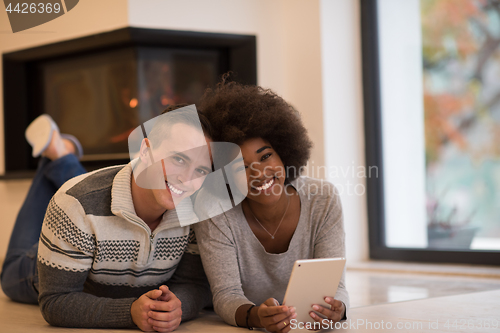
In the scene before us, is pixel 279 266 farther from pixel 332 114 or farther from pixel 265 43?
pixel 265 43

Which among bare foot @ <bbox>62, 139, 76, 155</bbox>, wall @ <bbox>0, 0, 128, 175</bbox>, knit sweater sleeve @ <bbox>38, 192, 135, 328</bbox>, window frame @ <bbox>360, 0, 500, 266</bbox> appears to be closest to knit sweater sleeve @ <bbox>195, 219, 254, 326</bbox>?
knit sweater sleeve @ <bbox>38, 192, 135, 328</bbox>

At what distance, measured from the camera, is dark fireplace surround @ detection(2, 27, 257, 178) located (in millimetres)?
3033

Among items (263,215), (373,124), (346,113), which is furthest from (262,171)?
(373,124)

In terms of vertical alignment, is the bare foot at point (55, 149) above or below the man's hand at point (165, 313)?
above

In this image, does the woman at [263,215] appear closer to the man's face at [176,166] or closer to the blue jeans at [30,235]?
the man's face at [176,166]

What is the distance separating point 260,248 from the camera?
1573 mm

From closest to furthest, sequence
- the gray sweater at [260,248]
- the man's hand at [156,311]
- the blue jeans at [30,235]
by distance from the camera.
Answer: the man's hand at [156,311], the gray sweater at [260,248], the blue jeans at [30,235]

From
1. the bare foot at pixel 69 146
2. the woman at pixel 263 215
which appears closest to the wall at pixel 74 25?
the bare foot at pixel 69 146

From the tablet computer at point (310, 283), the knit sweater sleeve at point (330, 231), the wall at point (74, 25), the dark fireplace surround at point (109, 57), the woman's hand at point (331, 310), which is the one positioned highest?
the wall at point (74, 25)

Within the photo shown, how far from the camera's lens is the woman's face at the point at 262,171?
4.99 feet

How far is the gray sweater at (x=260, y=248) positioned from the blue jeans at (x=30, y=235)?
0.80 metres

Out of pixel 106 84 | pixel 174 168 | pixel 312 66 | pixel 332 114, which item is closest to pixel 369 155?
pixel 332 114

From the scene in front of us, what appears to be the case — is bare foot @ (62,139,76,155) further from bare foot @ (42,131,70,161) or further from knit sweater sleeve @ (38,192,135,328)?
knit sweater sleeve @ (38,192,135,328)

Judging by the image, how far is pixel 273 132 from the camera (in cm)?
159
